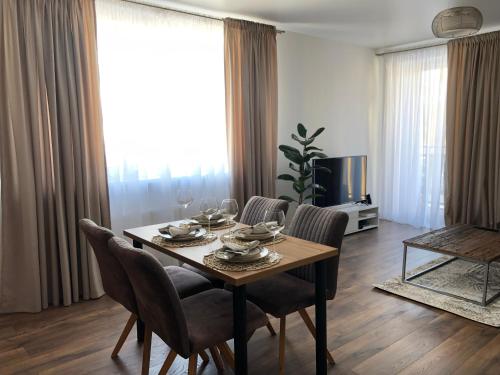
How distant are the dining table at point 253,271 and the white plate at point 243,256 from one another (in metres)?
0.09

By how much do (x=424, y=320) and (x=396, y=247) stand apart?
73.6 inches

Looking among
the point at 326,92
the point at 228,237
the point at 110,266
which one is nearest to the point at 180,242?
the point at 228,237

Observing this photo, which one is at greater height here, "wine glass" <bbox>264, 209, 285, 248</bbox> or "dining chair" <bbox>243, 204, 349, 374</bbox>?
"wine glass" <bbox>264, 209, 285, 248</bbox>

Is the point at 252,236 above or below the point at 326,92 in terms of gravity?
below

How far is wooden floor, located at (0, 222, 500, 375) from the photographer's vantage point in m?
2.32

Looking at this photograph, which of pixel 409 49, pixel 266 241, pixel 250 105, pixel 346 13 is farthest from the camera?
pixel 409 49

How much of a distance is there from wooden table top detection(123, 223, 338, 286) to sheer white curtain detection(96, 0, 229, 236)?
4.47ft

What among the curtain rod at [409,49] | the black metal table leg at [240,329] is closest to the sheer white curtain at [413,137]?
the curtain rod at [409,49]

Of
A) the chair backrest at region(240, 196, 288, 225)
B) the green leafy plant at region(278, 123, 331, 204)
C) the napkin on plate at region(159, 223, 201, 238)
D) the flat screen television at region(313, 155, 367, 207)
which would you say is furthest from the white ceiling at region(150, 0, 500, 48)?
the napkin on plate at region(159, 223, 201, 238)

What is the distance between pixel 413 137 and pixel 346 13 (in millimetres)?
2347

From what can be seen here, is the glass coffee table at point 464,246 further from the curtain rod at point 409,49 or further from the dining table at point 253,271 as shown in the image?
the curtain rod at point 409,49

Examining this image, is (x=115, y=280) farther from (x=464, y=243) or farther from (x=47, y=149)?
(x=464, y=243)

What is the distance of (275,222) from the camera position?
215cm

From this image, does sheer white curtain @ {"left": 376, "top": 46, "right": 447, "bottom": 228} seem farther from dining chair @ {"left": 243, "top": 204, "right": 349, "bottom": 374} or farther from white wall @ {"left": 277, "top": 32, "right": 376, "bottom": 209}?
dining chair @ {"left": 243, "top": 204, "right": 349, "bottom": 374}
